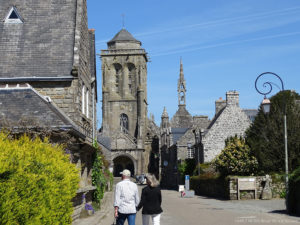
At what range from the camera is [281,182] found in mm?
28891

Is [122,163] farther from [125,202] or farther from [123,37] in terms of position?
[125,202]

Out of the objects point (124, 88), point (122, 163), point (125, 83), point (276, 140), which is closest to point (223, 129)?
point (276, 140)

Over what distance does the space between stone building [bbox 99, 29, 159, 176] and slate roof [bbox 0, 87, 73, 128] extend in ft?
239

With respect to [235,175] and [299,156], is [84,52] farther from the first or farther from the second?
[299,156]

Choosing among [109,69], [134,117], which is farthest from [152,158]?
[109,69]

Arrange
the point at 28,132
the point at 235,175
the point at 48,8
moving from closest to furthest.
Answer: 1. the point at 28,132
2. the point at 48,8
3. the point at 235,175

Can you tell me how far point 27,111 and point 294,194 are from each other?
8.96 meters

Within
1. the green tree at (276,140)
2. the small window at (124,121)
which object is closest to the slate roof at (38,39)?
the green tree at (276,140)

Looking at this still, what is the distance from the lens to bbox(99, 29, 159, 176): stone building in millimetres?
91062

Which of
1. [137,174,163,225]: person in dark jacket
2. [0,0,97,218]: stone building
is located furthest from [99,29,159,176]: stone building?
[137,174,163,225]: person in dark jacket

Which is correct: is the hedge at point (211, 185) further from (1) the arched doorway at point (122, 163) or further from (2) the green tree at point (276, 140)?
(1) the arched doorway at point (122, 163)

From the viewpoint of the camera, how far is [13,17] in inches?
780

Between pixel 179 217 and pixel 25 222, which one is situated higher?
pixel 25 222

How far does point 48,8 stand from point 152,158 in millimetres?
73694
